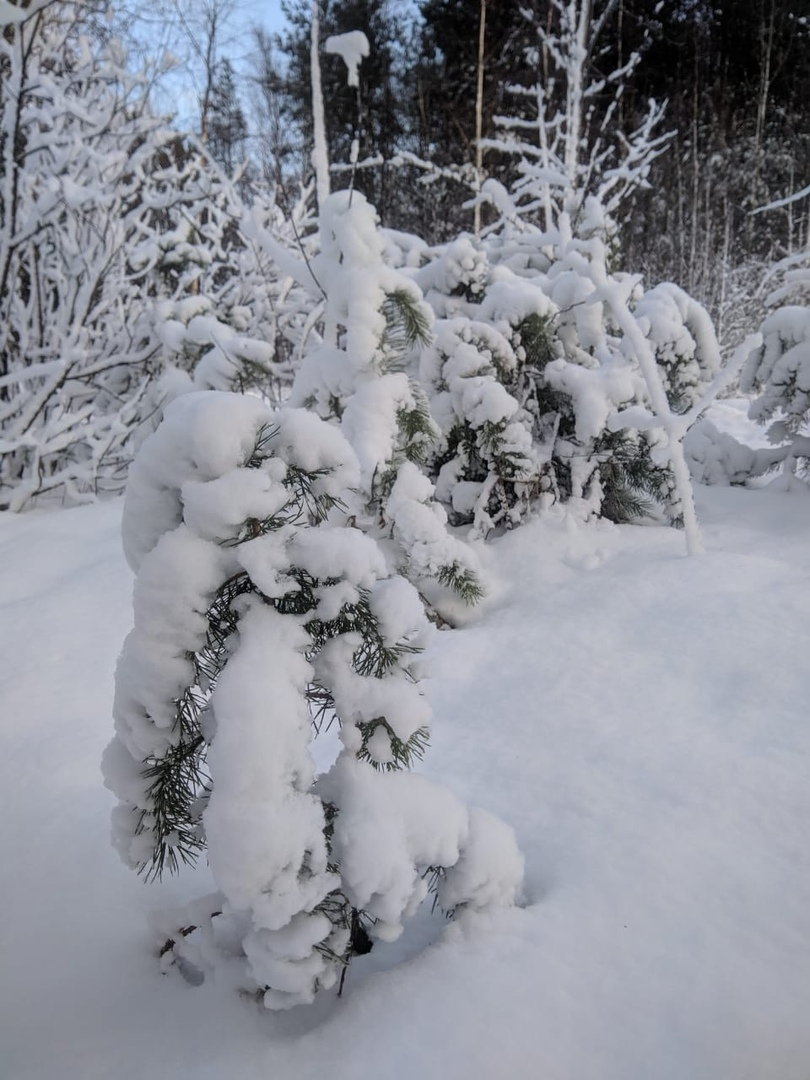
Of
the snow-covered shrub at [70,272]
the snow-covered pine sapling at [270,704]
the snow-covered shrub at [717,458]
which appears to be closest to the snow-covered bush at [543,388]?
the snow-covered shrub at [717,458]

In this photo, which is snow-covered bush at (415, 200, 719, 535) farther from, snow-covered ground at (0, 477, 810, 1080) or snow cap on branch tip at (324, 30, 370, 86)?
snow cap on branch tip at (324, 30, 370, 86)

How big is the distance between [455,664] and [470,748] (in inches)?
18.3

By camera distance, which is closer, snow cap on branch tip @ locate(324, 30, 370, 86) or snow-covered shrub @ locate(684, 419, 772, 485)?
snow cap on branch tip @ locate(324, 30, 370, 86)

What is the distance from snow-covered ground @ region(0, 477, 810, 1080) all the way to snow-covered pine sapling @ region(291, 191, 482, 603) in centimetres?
37

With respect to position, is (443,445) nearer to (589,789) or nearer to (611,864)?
(589,789)

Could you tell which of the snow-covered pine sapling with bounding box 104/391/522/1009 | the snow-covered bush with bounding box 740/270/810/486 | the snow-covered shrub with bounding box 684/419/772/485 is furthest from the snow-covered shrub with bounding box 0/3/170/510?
the snow-covered bush with bounding box 740/270/810/486

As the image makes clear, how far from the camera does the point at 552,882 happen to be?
1260mm

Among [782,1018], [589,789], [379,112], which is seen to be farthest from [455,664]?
[379,112]

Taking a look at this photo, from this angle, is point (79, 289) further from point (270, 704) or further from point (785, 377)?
point (270, 704)

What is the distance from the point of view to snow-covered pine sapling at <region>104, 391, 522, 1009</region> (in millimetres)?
899

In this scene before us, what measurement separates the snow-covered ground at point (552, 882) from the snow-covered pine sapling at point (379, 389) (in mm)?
368

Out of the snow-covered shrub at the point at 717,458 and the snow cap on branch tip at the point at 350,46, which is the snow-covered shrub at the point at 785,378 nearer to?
the snow-covered shrub at the point at 717,458

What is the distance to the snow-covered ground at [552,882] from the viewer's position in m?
0.97

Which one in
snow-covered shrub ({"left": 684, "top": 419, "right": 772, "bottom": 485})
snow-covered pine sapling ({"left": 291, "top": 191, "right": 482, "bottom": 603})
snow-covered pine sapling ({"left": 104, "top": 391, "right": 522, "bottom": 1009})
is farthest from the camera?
snow-covered shrub ({"left": 684, "top": 419, "right": 772, "bottom": 485})
